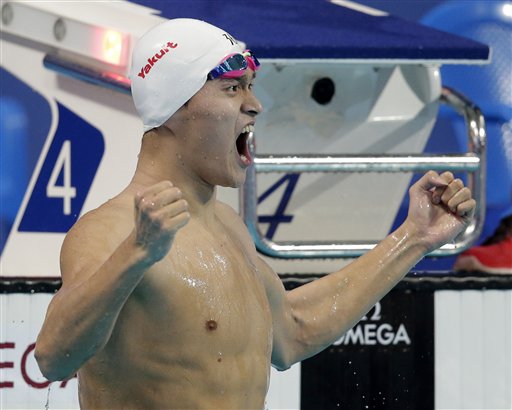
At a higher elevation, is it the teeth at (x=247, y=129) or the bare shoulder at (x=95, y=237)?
the teeth at (x=247, y=129)

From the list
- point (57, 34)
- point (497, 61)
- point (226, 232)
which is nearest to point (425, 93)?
point (497, 61)

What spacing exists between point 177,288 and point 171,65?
20.6 inches

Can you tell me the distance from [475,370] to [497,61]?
2992 mm

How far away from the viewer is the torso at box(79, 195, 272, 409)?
2.79 m

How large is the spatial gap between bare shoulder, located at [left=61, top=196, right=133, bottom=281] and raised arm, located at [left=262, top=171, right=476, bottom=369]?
2.02 ft

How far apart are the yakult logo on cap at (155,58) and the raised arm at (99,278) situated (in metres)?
0.46

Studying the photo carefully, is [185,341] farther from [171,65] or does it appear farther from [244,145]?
[171,65]

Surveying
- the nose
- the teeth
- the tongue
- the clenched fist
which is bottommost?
the clenched fist

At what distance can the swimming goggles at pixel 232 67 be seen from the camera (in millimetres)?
2965

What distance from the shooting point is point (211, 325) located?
9.43 feet

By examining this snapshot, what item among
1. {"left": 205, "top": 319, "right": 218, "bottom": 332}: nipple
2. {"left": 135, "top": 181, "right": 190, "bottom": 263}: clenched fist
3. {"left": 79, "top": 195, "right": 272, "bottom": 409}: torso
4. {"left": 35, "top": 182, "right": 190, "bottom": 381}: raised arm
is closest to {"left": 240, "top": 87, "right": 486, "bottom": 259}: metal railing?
{"left": 79, "top": 195, "right": 272, "bottom": 409}: torso

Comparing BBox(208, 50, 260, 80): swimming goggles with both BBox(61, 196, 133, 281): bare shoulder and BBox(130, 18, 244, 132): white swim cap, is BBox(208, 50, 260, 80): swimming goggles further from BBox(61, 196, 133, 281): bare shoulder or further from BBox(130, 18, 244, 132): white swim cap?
BBox(61, 196, 133, 281): bare shoulder

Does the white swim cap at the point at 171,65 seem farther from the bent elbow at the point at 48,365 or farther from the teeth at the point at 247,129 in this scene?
the bent elbow at the point at 48,365

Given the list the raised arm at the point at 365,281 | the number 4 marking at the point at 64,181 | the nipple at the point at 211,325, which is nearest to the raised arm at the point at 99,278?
the nipple at the point at 211,325
